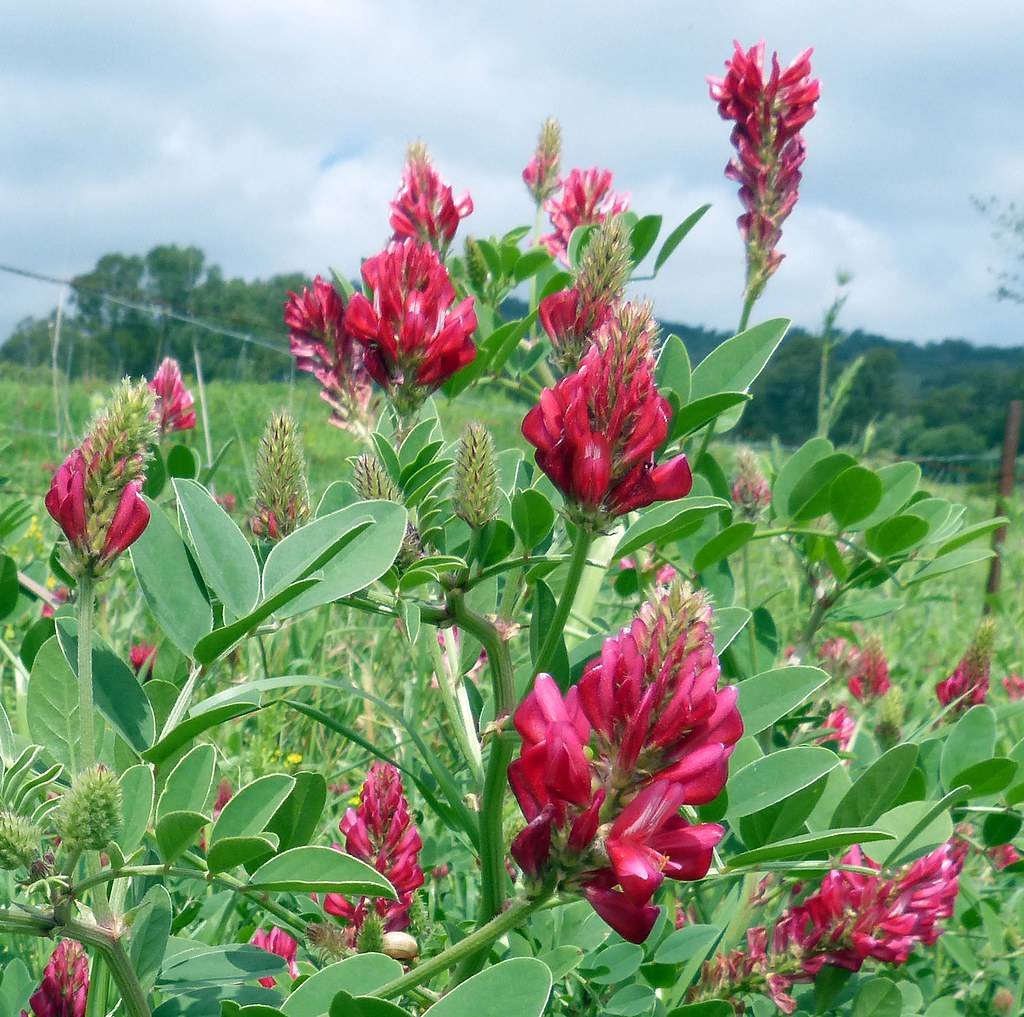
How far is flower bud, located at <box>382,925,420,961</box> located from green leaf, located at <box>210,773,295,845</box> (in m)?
0.20

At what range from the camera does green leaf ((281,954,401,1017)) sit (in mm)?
612

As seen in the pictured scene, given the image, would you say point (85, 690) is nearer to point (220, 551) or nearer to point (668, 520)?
point (220, 551)

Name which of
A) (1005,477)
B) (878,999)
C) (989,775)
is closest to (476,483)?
(989,775)

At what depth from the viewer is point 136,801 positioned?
1.93 ft

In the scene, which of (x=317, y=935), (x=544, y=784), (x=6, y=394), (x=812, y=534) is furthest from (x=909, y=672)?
(x=6, y=394)

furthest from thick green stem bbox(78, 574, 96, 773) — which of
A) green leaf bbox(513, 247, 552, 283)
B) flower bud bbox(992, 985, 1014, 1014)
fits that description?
flower bud bbox(992, 985, 1014, 1014)

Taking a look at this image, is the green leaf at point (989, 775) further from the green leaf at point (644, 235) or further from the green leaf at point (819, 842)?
the green leaf at point (644, 235)

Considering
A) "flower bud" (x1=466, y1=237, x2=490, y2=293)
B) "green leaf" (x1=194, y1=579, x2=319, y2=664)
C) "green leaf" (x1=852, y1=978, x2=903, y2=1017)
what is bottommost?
"green leaf" (x1=852, y1=978, x2=903, y2=1017)

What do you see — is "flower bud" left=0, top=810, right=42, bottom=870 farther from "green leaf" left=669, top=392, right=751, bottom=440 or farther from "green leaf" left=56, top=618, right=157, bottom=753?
"green leaf" left=669, top=392, right=751, bottom=440

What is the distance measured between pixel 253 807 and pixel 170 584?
0.53ft

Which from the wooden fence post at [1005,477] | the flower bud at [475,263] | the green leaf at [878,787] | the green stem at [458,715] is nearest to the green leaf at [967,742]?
the green leaf at [878,787]

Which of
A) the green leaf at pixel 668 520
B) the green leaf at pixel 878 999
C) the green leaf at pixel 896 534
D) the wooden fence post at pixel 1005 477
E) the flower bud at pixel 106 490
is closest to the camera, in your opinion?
the flower bud at pixel 106 490

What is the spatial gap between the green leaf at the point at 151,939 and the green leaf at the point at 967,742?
2.09 ft

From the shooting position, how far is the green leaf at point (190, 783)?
0.61m
